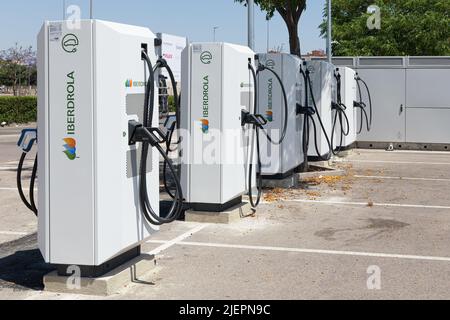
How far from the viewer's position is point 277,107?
10906 mm

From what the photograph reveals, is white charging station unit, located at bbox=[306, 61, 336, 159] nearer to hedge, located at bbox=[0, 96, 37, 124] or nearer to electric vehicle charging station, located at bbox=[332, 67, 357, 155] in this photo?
electric vehicle charging station, located at bbox=[332, 67, 357, 155]

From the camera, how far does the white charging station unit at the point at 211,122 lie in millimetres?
8078

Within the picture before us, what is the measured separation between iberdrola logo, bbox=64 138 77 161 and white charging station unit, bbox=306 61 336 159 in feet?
30.6

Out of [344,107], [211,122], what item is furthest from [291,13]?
[211,122]

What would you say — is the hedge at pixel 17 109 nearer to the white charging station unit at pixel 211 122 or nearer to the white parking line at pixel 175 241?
the white charging station unit at pixel 211 122

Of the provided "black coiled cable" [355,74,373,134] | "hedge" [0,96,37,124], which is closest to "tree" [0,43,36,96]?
"hedge" [0,96,37,124]

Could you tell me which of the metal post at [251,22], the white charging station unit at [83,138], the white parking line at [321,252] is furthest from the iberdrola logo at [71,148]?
the metal post at [251,22]

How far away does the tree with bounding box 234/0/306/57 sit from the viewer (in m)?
14.6

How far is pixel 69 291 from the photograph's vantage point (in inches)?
212

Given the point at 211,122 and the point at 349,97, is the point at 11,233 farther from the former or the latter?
the point at 349,97

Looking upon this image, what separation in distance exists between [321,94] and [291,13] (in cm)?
220

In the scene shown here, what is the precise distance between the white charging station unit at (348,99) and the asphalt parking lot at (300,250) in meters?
5.30

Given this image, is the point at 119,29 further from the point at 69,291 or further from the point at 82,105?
the point at 69,291

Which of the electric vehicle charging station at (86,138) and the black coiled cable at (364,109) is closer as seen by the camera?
the electric vehicle charging station at (86,138)
